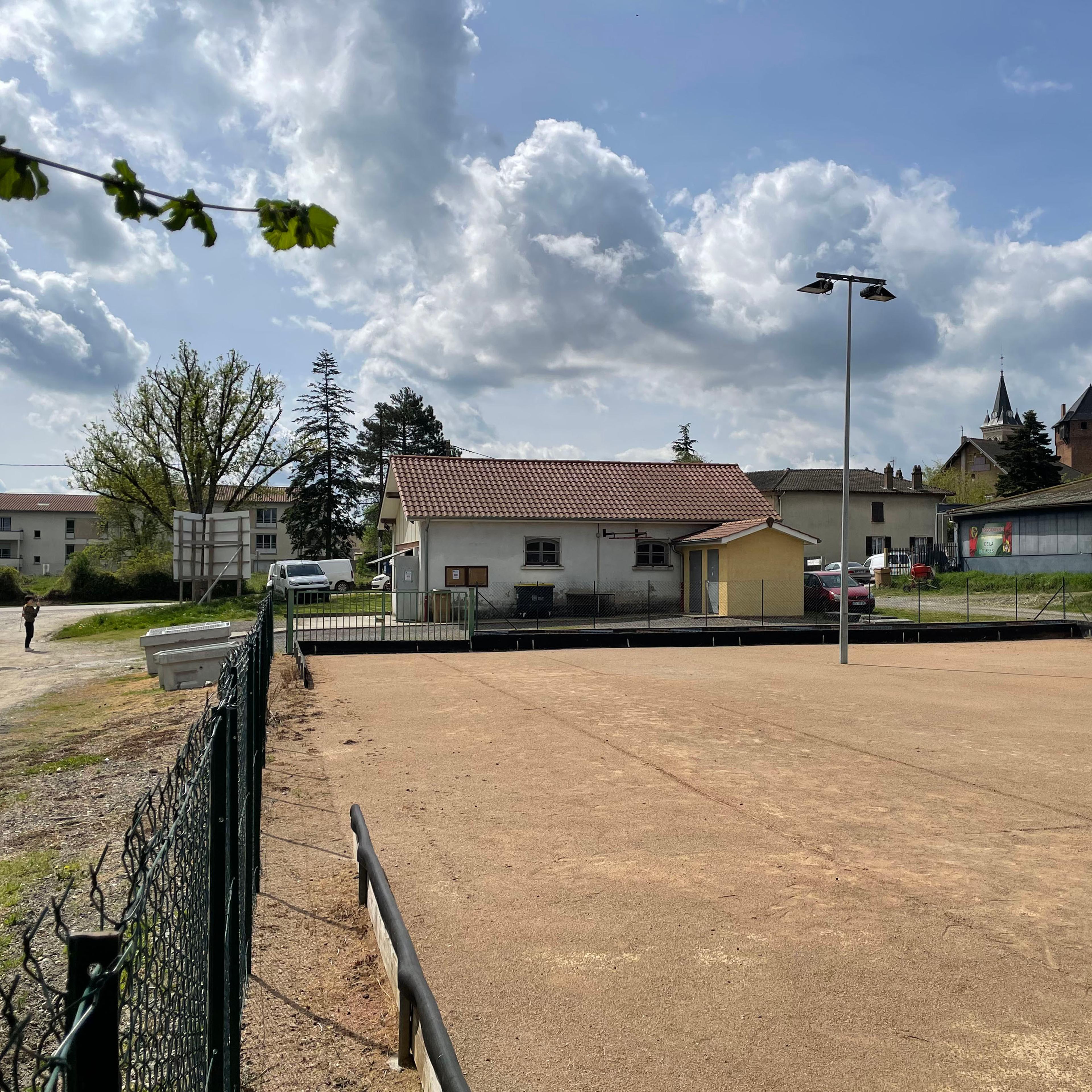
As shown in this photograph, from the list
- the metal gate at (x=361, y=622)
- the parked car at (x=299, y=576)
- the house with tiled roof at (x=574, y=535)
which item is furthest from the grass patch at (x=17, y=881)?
the parked car at (x=299, y=576)

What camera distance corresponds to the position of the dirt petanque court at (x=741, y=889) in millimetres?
4289

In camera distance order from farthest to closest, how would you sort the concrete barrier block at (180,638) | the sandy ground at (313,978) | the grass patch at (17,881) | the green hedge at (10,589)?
1. the green hedge at (10,589)
2. the concrete barrier block at (180,638)
3. the grass patch at (17,881)
4. the sandy ground at (313,978)

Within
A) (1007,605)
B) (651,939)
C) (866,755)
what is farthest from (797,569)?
(651,939)

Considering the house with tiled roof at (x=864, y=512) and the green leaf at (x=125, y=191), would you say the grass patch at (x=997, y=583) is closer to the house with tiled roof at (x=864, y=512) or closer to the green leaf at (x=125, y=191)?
the house with tiled roof at (x=864, y=512)

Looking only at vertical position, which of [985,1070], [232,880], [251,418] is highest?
[251,418]

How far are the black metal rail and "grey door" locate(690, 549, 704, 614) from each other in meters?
29.5

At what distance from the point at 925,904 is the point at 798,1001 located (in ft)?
5.59

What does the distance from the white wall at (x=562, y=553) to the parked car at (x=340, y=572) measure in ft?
47.0

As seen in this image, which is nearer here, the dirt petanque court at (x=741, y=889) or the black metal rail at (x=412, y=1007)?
the black metal rail at (x=412, y=1007)

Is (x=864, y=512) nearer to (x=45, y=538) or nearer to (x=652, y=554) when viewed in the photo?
(x=652, y=554)


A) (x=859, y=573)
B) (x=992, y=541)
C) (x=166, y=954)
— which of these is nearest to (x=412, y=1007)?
(x=166, y=954)

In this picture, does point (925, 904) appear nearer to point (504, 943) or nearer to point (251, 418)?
point (504, 943)

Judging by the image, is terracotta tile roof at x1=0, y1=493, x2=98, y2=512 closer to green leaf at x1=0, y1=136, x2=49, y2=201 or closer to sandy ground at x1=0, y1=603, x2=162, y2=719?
sandy ground at x1=0, y1=603, x2=162, y2=719

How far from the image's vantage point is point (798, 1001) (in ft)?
15.5
